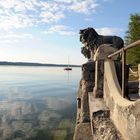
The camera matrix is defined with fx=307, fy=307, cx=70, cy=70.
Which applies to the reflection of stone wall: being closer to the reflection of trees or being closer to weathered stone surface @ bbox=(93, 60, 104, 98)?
weathered stone surface @ bbox=(93, 60, 104, 98)

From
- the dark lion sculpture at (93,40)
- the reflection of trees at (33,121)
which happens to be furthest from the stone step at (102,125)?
the reflection of trees at (33,121)

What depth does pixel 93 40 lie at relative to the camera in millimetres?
9180

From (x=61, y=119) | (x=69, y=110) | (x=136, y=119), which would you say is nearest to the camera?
(x=136, y=119)

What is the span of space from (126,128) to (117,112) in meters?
0.69

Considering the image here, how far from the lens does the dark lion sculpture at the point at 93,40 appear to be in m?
8.55

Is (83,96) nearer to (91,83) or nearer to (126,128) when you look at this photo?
(91,83)

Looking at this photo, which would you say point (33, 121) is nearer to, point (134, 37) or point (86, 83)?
point (86, 83)

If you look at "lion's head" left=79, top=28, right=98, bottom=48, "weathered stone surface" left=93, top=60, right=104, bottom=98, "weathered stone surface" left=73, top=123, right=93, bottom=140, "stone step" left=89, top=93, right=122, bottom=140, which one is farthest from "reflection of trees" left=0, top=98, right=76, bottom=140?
"stone step" left=89, top=93, right=122, bottom=140

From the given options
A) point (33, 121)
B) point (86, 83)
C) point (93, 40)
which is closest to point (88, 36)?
Answer: point (93, 40)

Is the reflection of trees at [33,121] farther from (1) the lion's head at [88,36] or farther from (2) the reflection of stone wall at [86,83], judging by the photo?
(2) the reflection of stone wall at [86,83]

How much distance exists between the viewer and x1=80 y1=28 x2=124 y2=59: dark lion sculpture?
8.55 metres

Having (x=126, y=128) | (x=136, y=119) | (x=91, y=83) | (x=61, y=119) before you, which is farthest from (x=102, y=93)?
(x=61, y=119)

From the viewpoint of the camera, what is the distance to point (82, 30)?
10.2 meters

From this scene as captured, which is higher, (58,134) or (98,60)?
(98,60)
